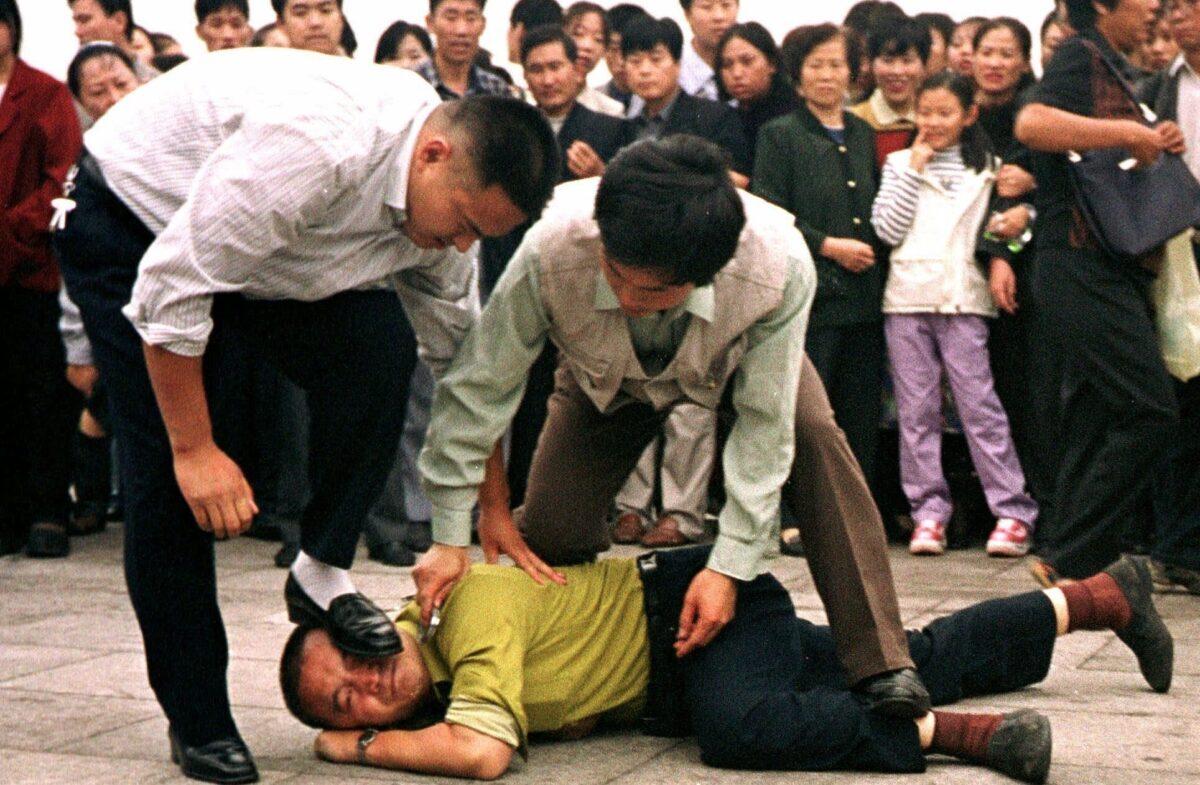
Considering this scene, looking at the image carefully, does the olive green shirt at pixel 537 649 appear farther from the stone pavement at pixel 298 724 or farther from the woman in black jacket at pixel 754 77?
the woman in black jacket at pixel 754 77

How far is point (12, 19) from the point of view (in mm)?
7348

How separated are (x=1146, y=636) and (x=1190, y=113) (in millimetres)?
2215

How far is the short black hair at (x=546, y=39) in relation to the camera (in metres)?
7.77

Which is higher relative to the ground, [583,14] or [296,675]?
[583,14]

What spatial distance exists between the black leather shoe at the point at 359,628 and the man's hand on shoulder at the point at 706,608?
63 centimetres

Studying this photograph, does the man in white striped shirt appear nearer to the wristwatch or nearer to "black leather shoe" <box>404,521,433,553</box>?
the wristwatch

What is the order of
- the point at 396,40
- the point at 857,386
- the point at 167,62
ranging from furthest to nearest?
1. the point at 167,62
2. the point at 396,40
3. the point at 857,386

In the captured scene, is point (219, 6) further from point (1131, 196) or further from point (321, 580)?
point (321, 580)

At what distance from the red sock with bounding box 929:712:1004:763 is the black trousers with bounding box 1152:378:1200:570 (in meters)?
2.47


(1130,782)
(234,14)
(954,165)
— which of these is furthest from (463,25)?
(1130,782)

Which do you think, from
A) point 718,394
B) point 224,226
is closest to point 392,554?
point 718,394

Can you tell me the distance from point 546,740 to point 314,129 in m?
1.53

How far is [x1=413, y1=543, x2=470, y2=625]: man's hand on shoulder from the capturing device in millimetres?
4086

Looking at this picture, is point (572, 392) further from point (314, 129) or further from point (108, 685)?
point (108, 685)
